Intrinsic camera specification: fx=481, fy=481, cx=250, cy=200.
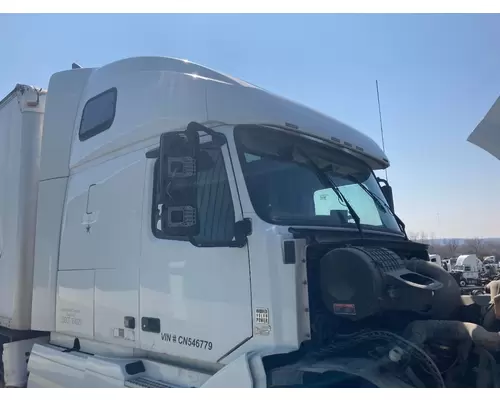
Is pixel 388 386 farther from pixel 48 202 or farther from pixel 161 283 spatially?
pixel 48 202

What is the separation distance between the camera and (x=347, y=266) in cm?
277

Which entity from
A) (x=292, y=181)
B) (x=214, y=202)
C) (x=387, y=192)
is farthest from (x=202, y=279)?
(x=387, y=192)

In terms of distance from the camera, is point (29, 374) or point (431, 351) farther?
point (29, 374)

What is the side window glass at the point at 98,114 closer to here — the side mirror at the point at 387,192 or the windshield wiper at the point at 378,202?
the windshield wiper at the point at 378,202

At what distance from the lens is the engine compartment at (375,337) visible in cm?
268

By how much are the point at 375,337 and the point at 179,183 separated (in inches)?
58.5

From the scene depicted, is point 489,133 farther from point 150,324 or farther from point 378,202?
point 150,324

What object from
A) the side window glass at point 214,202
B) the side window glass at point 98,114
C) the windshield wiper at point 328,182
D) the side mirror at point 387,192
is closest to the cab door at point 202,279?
the side window glass at point 214,202

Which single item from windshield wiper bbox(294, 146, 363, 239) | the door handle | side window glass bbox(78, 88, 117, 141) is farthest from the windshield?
side window glass bbox(78, 88, 117, 141)

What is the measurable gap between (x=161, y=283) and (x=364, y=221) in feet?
5.25

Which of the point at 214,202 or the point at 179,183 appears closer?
the point at 179,183

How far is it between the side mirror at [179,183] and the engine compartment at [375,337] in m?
0.77

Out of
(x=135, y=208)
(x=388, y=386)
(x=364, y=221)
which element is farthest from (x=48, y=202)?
(x=388, y=386)

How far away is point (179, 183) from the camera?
9.48 ft
